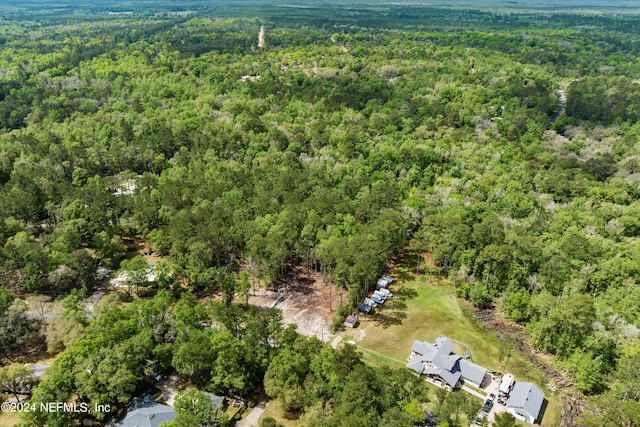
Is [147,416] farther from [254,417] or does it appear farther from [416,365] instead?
[416,365]

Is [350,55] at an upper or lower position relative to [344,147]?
upper

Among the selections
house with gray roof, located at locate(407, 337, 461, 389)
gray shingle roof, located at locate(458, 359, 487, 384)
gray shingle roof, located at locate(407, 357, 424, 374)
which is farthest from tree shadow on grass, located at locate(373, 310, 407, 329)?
gray shingle roof, located at locate(458, 359, 487, 384)

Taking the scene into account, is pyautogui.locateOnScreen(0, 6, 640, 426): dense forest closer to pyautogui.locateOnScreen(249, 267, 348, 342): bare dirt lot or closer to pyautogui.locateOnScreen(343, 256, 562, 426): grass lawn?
pyautogui.locateOnScreen(249, 267, 348, 342): bare dirt lot

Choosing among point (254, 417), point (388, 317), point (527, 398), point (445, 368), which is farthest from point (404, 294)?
point (254, 417)

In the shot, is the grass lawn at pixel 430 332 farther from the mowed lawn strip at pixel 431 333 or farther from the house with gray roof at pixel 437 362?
the house with gray roof at pixel 437 362

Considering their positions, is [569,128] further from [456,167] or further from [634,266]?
[634,266]

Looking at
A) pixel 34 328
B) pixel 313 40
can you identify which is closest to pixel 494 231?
pixel 34 328
